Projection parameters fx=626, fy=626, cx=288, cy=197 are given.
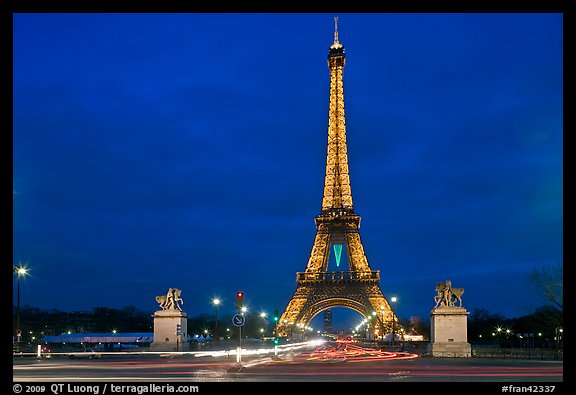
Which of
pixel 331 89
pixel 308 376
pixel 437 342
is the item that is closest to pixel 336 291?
pixel 331 89

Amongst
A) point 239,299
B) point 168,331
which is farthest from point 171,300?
point 239,299

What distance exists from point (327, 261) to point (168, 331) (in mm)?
56452

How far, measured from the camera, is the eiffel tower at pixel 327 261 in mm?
94750

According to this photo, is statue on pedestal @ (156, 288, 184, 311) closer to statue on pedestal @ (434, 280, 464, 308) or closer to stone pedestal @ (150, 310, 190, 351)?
stone pedestal @ (150, 310, 190, 351)

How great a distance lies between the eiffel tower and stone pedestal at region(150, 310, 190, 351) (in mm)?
45918

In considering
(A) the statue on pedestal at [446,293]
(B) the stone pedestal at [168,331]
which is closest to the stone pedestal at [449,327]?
(A) the statue on pedestal at [446,293]

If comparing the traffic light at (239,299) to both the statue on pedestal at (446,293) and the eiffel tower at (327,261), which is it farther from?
the eiffel tower at (327,261)

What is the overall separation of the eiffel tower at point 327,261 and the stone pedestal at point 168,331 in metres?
45.9

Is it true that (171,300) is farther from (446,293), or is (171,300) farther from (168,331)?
(446,293)

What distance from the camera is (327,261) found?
103 m

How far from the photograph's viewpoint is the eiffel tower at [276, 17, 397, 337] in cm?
9475
